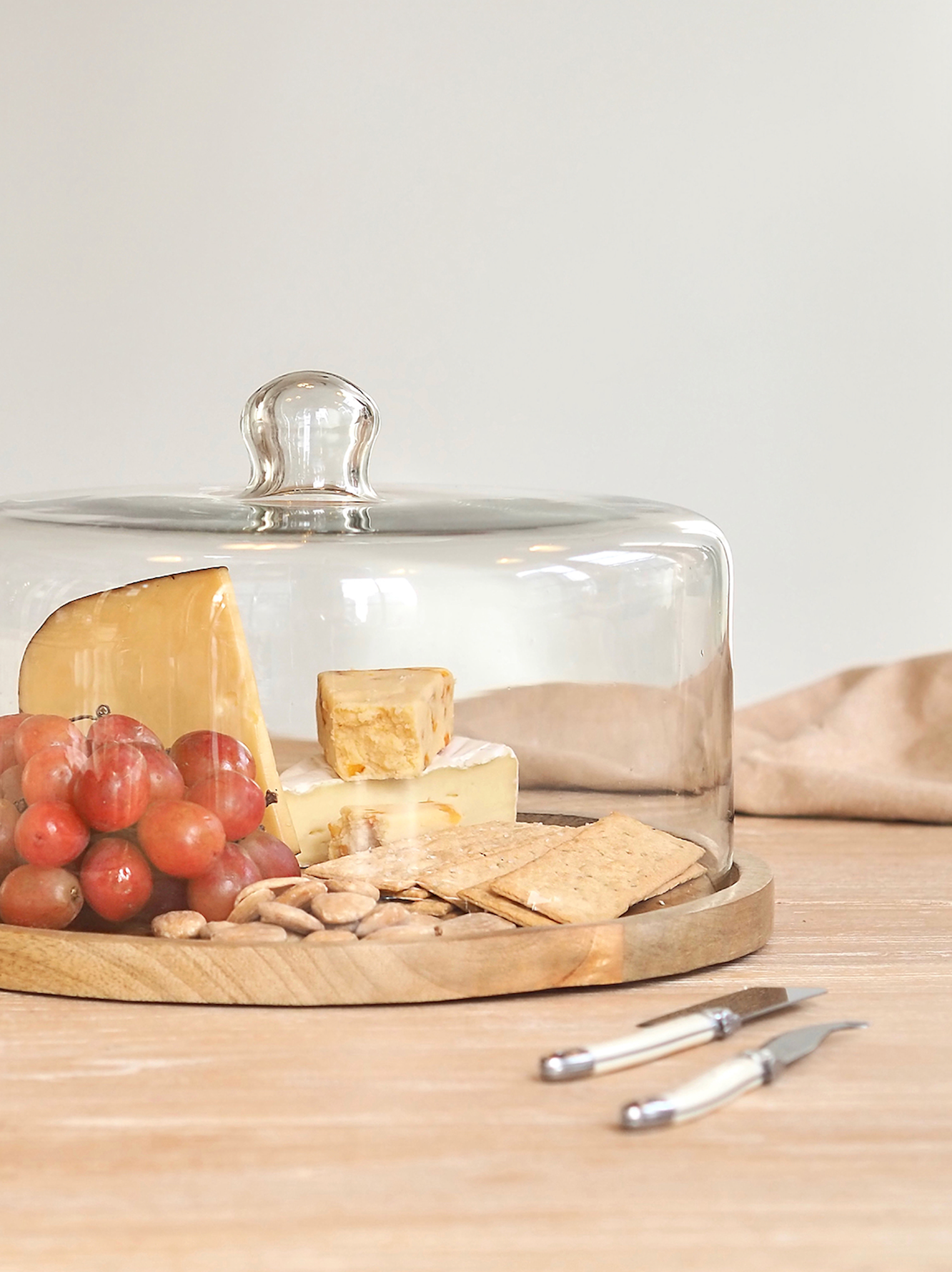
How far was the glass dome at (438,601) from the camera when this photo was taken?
830 mm

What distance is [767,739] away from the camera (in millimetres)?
1593

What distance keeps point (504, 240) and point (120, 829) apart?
58.9 inches

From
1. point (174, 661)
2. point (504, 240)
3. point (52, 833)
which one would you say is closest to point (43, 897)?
point (52, 833)

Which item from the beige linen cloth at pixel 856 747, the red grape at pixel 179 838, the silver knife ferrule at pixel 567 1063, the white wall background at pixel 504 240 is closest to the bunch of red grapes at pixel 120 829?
the red grape at pixel 179 838

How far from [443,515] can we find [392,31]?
1414 millimetres

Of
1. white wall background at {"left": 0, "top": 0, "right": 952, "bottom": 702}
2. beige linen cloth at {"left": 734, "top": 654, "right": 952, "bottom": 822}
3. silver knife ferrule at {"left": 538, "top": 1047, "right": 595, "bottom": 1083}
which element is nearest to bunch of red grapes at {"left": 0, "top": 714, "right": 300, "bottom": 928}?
silver knife ferrule at {"left": 538, "top": 1047, "right": 595, "bottom": 1083}

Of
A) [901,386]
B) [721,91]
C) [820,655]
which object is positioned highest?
[721,91]

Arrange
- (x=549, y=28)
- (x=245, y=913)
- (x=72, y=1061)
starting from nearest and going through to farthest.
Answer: (x=72, y=1061)
(x=245, y=913)
(x=549, y=28)

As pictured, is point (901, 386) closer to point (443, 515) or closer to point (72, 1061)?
point (443, 515)

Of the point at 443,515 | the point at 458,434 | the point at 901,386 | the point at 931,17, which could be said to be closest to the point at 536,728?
the point at 443,515

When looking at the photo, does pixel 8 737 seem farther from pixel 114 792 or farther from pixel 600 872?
pixel 600 872

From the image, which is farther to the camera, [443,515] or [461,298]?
[461,298]

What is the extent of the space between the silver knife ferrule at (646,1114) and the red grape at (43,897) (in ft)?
1.07

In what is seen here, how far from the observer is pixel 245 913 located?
2.54ft
